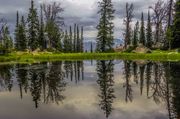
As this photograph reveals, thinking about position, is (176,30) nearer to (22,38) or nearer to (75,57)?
(75,57)

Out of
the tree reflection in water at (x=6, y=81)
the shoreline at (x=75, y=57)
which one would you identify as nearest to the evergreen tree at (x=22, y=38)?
the shoreline at (x=75, y=57)

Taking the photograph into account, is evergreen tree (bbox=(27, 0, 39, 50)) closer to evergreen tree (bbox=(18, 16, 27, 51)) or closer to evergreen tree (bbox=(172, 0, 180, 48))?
evergreen tree (bbox=(18, 16, 27, 51))

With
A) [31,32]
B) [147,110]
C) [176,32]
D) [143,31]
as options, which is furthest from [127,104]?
[143,31]

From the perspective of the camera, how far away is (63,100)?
2266cm

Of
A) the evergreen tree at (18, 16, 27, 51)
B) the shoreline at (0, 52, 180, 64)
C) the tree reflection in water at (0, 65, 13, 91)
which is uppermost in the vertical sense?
the evergreen tree at (18, 16, 27, 51)

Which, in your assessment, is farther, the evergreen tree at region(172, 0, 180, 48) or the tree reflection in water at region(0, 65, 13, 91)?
the evergreen tree at region(172, 0, 180, 48)

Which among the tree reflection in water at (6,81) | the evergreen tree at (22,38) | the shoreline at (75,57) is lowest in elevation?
the shoreline at (75,57)

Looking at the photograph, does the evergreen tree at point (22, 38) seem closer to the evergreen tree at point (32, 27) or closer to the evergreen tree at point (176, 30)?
the evergreen tree at point (32, 27)

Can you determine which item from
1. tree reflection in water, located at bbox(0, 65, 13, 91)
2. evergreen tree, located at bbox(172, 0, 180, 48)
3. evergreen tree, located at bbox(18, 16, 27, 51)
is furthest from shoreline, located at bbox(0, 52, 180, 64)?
evergreen tree, located at bbox(18, 16, 27, 51)

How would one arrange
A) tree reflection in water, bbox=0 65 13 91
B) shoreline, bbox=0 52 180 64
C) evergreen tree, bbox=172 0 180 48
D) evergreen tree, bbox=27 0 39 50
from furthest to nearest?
evergreen tree, bbox=27 0 39 50 < evergreen tree, bbox=172 0 180 48 < shoreline, bbox=0 52 180 64 < tree reflection in water, bbox=0 65 13 91

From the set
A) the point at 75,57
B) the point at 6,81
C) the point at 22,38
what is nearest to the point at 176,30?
the point at 75,57

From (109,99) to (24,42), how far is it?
102 m

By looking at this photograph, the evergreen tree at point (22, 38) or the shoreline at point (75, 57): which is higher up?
the evergreen tree at point (22, 38)

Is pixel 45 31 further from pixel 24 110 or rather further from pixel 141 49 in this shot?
pixel 24 110
